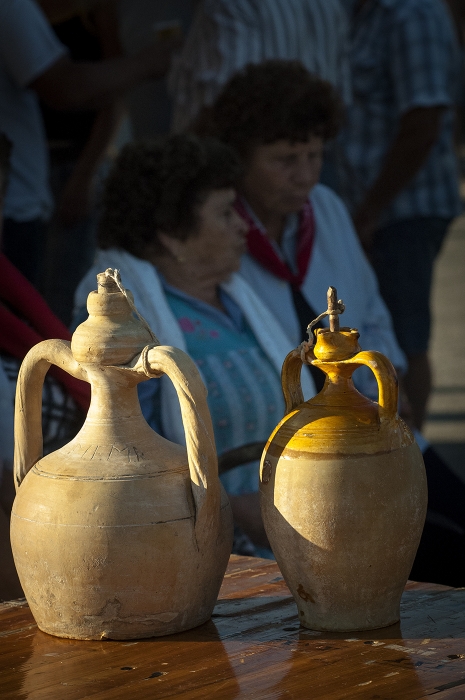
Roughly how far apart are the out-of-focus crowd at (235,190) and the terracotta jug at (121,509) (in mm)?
459

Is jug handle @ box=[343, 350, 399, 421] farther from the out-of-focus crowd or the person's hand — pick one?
the person's hand

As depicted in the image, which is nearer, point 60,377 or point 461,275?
point 60,377

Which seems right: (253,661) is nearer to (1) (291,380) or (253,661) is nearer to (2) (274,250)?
(1) (291,380)

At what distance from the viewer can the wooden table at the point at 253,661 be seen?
4.23 feet

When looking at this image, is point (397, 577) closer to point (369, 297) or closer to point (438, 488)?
point (438, 488)

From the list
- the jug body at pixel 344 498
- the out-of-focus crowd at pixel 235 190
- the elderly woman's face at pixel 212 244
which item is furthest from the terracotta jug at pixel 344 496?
the elderly woman's face at pixel 212 244

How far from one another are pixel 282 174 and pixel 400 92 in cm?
98

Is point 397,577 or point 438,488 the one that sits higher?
point 397,577

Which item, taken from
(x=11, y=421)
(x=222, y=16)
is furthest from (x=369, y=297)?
(x=11, y=421)

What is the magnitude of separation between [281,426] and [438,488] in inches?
51.2

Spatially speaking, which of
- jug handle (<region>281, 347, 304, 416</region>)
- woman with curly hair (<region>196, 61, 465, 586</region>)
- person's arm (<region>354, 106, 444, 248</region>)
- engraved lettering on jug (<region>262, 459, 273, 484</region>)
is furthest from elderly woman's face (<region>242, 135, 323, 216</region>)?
engraved lettering on jug (<region>262, 459, 273, 484</region>)

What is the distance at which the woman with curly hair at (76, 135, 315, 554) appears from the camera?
8.70 ft

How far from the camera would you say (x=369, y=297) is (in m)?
3.38

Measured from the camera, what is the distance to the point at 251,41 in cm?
379
